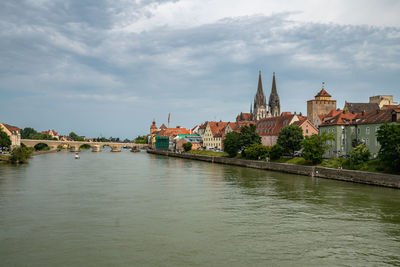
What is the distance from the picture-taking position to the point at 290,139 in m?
60.2

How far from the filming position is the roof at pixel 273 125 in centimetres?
8831

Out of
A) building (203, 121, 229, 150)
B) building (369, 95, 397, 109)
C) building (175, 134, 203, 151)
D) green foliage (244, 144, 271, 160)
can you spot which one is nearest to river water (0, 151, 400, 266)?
green foliage (244, 144, 271, 160)

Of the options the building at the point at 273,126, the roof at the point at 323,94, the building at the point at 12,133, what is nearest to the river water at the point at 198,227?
the building at the point at 273,126

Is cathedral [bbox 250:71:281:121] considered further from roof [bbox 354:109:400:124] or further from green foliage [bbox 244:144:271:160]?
roof [bbox 354:109:400:124]

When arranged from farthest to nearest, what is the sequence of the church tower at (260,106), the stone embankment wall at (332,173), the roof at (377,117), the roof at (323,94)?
the church tower at (260,106), the roof at (323,94), the roof at (377,117), the stone embankment wall at (332,173)

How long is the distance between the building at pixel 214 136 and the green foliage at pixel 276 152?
55.6 meters

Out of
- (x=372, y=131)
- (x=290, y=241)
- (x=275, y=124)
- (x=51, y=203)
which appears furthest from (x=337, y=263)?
(x=275, y=124)

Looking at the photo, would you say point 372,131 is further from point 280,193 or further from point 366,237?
point 366,237

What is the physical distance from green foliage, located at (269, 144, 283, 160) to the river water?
26.0 m

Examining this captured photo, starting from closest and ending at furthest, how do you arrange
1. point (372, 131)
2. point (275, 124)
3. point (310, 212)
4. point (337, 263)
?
1. point (337, 263)
2. point (310, 212)
3. point (372, 131)
4. point (275, 124)

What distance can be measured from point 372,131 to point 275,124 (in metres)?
40.4

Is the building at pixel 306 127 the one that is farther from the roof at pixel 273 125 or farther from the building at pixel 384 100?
the building at pixel 384 100

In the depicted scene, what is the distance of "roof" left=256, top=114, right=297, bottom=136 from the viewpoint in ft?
290

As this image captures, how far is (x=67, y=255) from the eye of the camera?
54.2 feet
